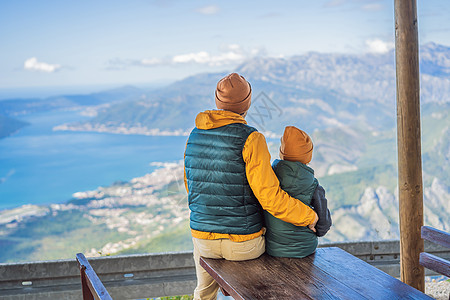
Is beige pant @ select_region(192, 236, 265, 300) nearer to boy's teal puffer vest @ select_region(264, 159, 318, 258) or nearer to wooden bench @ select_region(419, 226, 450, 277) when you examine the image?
boy's teal puffer vest @ select_region(264, 159, 318, 258)

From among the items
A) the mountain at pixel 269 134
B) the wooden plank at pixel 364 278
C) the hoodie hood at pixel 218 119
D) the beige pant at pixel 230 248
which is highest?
the hoodie hood at pixel 218 119

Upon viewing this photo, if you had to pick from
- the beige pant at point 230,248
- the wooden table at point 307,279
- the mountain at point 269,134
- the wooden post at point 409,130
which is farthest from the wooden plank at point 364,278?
the mountain at point 269,134

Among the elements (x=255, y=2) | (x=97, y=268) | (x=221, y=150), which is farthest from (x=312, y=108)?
(x=221, y=150)

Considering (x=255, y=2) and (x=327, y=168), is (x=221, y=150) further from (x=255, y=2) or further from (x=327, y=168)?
(x=327, y=168)

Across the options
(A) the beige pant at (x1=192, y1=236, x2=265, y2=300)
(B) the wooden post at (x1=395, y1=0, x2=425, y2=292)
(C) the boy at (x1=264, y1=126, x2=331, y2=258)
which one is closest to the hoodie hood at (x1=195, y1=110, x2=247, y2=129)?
(C) the boy at (x1=264, y1=126, x2=331, y2=258)

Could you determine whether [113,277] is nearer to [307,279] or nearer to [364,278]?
[307,279]

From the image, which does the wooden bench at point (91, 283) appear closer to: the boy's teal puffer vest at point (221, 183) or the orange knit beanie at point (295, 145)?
the boy's teal puffer vest at point (221, 183)
